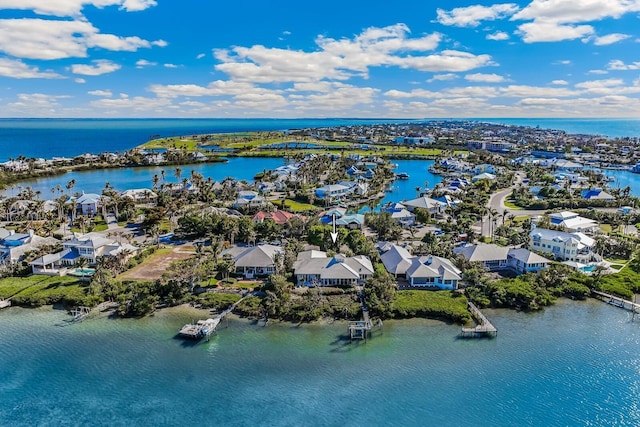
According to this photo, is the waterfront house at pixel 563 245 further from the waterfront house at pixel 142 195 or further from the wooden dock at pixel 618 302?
the waterfront house at pixel 142 195

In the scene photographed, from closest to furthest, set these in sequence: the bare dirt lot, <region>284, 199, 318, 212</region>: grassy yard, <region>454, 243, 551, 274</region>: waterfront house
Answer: the bare dirt lot, <region>454, 243, 551, 274</region>: waterfront house, <region>284, 199, 318, 212</region>: grassy yard

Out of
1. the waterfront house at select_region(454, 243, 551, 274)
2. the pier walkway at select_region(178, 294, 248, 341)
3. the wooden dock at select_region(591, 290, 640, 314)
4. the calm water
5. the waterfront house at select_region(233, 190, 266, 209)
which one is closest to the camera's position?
the pier walkway at select_region(178, 294, 248, 341)

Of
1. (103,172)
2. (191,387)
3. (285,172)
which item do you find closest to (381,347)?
(191,387)

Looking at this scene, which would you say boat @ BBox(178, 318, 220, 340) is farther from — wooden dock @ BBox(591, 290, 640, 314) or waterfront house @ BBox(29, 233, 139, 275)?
wooden dock @ BBox(591, 290, 640, 314)

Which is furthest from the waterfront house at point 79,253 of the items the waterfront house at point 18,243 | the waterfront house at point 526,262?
the waterfront house at point 526,262

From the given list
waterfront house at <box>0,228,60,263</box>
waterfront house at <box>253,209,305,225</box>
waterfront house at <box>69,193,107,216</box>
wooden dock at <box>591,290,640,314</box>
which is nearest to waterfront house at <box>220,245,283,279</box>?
waterfront house at <box>253,209,305,225</box>

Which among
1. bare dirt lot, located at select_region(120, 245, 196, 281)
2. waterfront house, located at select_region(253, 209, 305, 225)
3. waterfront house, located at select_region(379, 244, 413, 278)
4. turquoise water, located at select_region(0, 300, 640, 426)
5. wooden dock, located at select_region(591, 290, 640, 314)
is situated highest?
waterfront house, located at select_region(253, 209, 305, 225)
